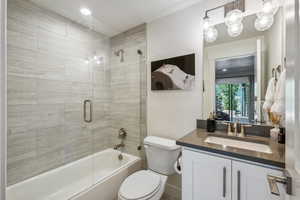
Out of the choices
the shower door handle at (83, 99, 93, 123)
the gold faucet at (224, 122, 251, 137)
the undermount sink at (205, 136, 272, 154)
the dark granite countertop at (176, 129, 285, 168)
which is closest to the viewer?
the dark granite countertop at (176, 129, 285, 168)

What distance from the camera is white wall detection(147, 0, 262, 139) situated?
165 cm

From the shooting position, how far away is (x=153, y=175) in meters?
1.54

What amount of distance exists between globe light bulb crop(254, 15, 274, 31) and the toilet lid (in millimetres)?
1764

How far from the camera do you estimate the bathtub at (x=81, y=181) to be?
1467mm

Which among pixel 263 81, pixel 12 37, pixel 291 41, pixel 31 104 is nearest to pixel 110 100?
pixel 31 104

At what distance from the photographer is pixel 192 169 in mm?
1095

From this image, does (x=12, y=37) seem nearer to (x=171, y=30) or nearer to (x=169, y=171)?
(x=171, y=30)

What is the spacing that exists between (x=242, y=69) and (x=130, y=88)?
147 cm

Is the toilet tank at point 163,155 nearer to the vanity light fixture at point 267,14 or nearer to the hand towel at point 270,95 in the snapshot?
the hand towel at point 270,95

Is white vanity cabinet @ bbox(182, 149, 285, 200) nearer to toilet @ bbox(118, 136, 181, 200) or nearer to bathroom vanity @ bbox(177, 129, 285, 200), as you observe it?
bathroom vanity @ bbox(177, 129, 285, 200)

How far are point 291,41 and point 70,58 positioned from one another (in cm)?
217

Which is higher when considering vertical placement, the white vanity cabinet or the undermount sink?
the undermount sink

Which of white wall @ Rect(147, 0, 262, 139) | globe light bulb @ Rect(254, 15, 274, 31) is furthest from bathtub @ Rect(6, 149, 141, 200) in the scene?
globe light bulb @ Rect(254, 15, 274, 31)

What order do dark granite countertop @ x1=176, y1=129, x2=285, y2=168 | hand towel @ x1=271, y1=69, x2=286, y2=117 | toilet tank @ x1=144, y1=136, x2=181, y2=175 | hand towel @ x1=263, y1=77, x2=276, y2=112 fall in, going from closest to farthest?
dark granite countertop @ x1=176, y1=129, x2=285, y2=168
hand towel @ x1=271, y1=69, x2=286, y2=117
hand towel @ x1=263, y1=77, x2=276, y2=112
toilet tank @ x1=144, y1=136, x2=181, y2=175
